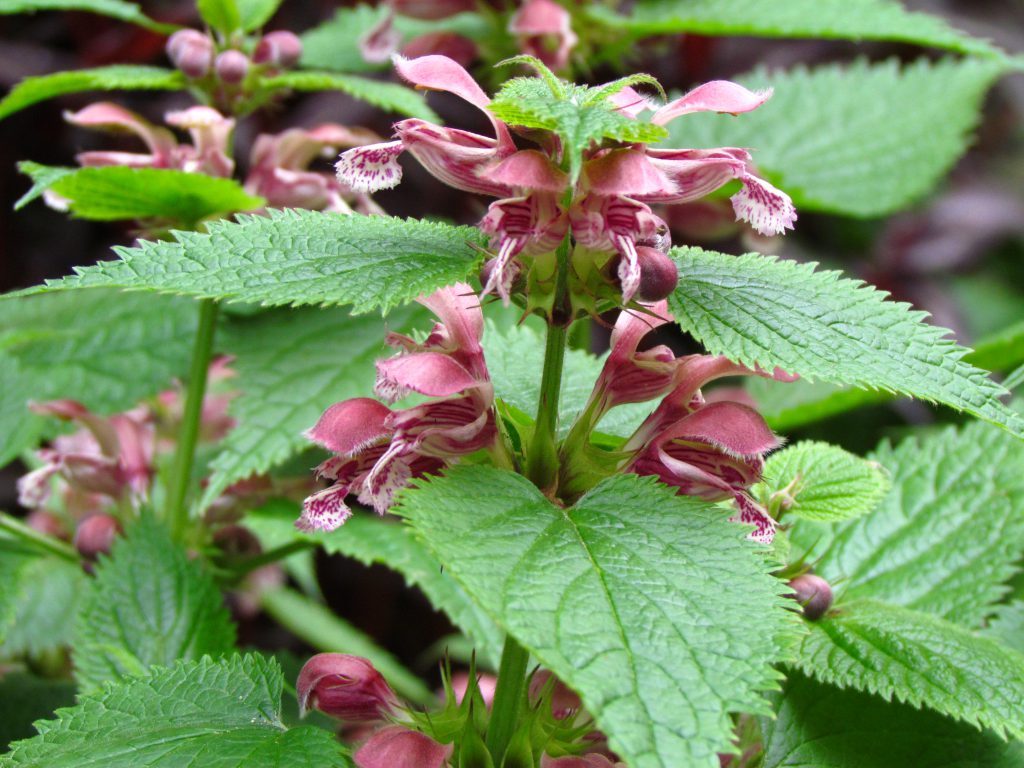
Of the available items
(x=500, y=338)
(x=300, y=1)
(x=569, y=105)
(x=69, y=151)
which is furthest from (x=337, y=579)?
(x=569, y=105)

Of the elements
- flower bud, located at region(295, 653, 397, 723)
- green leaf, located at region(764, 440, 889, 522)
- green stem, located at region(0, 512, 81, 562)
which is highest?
green leaf, located at region(764, 440, 889, 522)

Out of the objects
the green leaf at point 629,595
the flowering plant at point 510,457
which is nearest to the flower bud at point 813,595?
the flowering plant at point 510,457

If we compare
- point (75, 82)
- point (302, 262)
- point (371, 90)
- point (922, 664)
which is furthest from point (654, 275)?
point (75, 82)

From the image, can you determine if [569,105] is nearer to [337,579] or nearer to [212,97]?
[212,97]

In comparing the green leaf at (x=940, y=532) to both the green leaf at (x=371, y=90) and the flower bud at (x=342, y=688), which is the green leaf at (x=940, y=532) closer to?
the flower bud at (x=342, y=688)

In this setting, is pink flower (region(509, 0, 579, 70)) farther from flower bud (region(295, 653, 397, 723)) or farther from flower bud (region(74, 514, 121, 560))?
flower bud (region(295, 653, 397, 723))

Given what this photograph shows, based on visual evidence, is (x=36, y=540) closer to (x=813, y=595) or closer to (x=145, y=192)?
(x=145, y=192)

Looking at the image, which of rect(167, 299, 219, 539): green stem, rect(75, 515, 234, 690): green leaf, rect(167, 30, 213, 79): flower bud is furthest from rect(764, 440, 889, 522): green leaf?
rect(167, 30, 213, 79): flower bud
